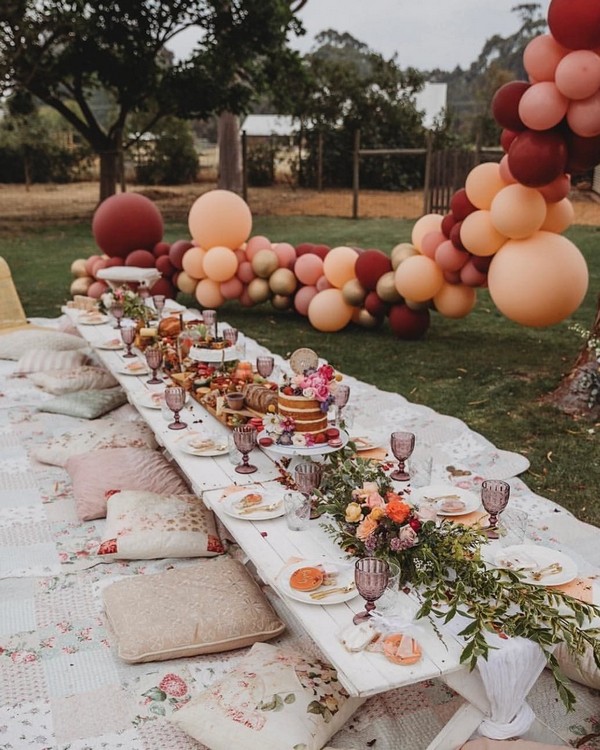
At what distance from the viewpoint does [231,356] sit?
16.4 ft

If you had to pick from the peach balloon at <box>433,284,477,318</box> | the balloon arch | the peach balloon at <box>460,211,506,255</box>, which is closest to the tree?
the balloon arch

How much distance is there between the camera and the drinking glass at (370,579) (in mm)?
2398

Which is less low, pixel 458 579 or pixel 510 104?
pixel 510 104

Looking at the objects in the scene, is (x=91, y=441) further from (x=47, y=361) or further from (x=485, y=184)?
(x=485, y=184)

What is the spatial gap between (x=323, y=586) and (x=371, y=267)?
570cm

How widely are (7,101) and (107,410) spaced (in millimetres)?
14156

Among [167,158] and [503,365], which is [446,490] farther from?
[167,158]

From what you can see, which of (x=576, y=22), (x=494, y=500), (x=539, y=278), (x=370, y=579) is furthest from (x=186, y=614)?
(x=576, y=22)

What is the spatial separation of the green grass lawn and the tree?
16.2 feet

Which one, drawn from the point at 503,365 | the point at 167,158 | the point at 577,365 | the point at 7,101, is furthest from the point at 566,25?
the point at 167,158

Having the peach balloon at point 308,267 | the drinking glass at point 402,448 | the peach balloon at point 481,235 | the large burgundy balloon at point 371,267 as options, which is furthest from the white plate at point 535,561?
the peach balloon at point 308,267

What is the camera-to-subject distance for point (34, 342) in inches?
293

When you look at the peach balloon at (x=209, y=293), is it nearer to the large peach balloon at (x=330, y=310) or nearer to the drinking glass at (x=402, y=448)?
the large peach balloon at (x=330, y=310)

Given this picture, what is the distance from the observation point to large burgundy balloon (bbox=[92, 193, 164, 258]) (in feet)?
30.5
